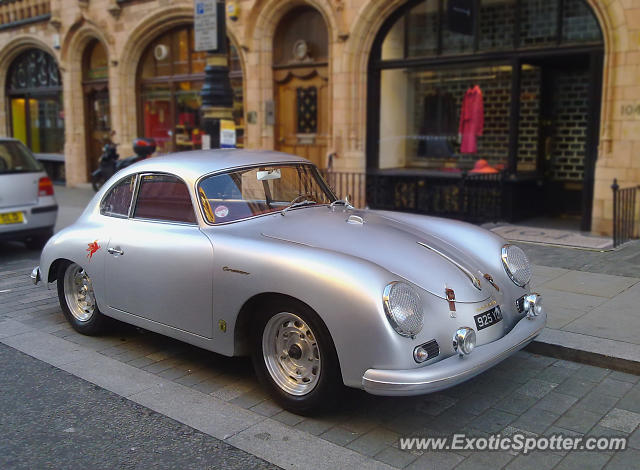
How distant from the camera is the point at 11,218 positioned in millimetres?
8672

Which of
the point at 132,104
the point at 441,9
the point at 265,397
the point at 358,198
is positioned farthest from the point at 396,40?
the point at 265,397

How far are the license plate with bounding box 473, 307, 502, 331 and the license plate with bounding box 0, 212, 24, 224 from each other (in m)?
7.07

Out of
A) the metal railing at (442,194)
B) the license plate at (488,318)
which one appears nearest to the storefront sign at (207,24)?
the metal railing at (442,194)

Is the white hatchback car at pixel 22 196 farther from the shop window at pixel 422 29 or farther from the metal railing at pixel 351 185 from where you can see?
the shop window at pixel 422 29

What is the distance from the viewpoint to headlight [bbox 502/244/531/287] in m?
4.41

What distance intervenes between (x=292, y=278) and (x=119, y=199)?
7.26 feet

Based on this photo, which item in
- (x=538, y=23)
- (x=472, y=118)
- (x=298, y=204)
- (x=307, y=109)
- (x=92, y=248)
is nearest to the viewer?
(x=298, y=204)

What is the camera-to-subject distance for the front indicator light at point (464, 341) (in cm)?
354

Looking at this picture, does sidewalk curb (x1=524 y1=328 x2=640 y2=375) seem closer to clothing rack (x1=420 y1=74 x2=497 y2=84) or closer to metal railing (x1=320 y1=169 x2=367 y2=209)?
clothing rack (x1=420 y1=74 x2=497 y2=84)

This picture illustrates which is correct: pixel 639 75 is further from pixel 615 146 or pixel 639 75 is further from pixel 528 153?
pixel 528 153

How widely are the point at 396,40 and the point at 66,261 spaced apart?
846cm

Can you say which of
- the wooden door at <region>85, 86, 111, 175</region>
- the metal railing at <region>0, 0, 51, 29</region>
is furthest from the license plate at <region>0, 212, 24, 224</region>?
the metal railing at <region>0, 0, 51, 29</region>

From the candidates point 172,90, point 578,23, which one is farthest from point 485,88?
point 172,90

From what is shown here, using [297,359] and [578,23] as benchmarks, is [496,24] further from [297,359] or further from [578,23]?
[297,359]
